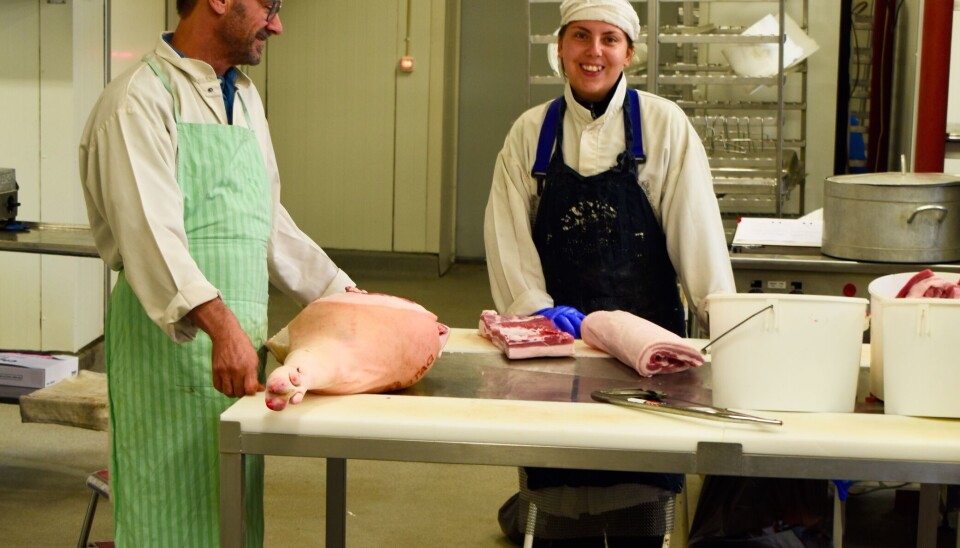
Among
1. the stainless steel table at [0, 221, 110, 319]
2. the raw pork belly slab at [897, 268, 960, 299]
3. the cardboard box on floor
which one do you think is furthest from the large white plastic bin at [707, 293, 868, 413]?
the cardboard box on floor

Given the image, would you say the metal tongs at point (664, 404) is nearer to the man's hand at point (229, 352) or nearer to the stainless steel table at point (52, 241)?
the man's hand at point (229, 352)

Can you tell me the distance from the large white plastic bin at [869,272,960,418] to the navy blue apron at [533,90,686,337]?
3.40 ft

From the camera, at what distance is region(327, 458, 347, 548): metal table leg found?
2.65 meters

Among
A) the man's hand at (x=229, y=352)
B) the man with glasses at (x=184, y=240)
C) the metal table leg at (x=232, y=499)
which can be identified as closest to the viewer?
the metal table leg at (x=232, y=499)

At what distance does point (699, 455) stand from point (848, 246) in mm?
1924

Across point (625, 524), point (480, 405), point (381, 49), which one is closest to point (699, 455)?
point (480, 405)

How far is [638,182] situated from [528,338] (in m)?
0.73

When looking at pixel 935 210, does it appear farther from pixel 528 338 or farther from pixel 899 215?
pixel 528 338

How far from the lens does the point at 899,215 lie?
135 inches

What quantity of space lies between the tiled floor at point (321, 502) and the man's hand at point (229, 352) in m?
1.81

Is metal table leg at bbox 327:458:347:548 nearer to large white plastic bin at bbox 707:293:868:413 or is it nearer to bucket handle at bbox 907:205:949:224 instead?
large white plastic bin at bbox 707:293:868:413

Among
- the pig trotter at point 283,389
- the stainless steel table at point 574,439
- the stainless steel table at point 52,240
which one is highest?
the stainless steel table at point 52,240

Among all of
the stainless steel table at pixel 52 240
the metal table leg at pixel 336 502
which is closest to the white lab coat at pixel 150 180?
the metal table leg at pixel 336 502

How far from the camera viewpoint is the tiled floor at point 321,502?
12.6 feet
